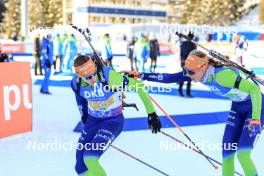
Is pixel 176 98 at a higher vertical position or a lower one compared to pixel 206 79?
lower

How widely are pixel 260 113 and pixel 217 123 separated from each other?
4624 millimetres

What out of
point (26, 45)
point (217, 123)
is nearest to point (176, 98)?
point (217, 123)

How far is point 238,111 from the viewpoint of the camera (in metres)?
4.81

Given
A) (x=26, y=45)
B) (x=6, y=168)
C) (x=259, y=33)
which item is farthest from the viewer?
(x=259, y=33)

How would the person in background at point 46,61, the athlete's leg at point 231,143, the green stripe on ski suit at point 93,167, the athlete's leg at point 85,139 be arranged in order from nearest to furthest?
1. the green stripe on ski suit at point 93,167
2. the athlete's leg at point 85,139
3. the athlete's leg at point 231,143
4. the person in background at point 46,61

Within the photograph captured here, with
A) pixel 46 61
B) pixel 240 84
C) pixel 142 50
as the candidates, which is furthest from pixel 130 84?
pixel 142 50

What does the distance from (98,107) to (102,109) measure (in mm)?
44

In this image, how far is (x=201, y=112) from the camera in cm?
1034

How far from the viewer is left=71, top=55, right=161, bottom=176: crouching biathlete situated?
4.26m

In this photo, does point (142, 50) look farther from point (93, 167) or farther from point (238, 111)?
point (93, 167)

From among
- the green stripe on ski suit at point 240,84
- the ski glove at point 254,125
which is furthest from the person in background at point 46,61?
the ski glove at point 254,125

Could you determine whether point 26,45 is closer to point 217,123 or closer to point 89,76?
point 217,123

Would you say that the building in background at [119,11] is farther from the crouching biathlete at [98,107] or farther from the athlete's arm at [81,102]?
the crouching biathlete at [98,107]

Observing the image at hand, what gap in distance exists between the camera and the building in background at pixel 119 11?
79481 mm
